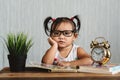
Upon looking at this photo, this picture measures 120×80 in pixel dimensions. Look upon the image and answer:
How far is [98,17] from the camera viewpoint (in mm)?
1840

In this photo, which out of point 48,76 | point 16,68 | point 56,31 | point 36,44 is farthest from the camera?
point 36,44

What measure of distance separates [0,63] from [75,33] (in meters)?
0.71

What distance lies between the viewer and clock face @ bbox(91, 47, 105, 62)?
4.09 feet

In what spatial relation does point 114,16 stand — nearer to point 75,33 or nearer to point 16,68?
point 75,33

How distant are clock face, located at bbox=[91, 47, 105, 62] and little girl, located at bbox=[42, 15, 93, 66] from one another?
0.04 metres

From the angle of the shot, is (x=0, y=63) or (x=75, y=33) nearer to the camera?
(x=75, y=33)

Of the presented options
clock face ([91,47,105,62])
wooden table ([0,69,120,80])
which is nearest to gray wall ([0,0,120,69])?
clock face ([91,47,105,62])

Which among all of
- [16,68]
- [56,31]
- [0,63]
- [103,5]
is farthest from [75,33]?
[0,63]

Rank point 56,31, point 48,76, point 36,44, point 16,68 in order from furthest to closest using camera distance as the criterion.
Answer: point 36,44, point 56,31, point 16,68, point 48,76

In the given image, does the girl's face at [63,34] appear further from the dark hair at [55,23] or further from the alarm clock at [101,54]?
the alarm clock at [101,54]

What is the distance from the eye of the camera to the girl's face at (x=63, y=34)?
1346 mm

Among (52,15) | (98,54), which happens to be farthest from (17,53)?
(52,15)

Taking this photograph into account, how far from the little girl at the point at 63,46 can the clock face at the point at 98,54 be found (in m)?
0.04

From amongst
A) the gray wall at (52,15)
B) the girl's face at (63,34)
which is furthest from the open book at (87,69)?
the gray wall at (52,15)
